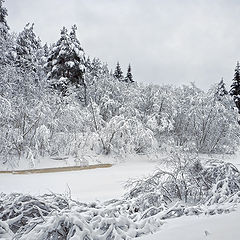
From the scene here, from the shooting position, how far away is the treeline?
10539 mm

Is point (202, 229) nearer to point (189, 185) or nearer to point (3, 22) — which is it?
point (189, 185)

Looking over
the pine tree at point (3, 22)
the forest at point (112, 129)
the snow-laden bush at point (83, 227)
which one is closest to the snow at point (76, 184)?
the forest at point (112, 129)

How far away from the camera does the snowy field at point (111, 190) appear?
6.07ft

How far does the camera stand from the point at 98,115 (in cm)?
1349

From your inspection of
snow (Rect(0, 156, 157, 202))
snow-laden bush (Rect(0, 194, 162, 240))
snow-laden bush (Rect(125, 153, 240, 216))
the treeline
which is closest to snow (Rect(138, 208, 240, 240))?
snow-laden bush (Rect(0, 194, 162, 240))

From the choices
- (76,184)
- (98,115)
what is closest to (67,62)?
(98,115)

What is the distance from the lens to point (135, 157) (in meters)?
12.9

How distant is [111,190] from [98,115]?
7.29m

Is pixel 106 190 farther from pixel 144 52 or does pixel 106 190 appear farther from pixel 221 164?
pixel 144 52

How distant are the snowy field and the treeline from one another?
1.72m

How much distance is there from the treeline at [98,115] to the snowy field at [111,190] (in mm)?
1719

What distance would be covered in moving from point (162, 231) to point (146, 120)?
12.5 m

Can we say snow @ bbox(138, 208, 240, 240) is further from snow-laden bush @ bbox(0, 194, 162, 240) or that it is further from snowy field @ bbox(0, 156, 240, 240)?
snow-laden bush @ bbox(0, 194, 162, 240)

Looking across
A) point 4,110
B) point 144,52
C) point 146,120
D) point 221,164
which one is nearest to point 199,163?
point 221,164
